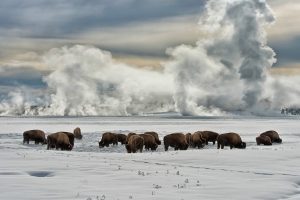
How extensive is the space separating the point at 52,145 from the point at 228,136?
50.1 ft

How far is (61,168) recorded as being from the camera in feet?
72.3

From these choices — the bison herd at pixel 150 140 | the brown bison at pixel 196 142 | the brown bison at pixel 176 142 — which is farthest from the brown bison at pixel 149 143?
the brown bison at pixel 196 142

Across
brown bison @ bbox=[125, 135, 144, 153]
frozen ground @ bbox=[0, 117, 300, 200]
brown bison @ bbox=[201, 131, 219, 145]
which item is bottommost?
frozen ground @ bbox=[0, 117, 300, 200]

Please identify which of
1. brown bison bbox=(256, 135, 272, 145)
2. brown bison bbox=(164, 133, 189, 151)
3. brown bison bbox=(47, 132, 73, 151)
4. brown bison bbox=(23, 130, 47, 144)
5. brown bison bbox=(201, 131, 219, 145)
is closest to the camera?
brown bison bbox=(47, 132, 73, 151)

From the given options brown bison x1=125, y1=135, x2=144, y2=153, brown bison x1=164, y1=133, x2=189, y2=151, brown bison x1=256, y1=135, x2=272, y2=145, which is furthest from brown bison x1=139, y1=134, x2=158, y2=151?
brown bison x1=256, y1=135, x2=272, y2=145

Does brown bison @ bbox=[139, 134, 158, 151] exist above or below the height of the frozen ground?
above

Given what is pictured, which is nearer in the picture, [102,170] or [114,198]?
[114,198]

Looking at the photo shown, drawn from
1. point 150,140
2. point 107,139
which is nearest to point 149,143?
point 150,140

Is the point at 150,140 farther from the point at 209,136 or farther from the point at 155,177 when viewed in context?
the point at 155,177

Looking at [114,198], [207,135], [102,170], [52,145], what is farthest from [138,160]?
[207,135]

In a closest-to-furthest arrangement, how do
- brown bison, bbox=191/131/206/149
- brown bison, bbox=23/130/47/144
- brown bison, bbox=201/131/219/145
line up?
brown bison, bbox=191/131/206/149
brown bison, bbox=23/130/47/144
brown bison, bbox=201/131/219/145

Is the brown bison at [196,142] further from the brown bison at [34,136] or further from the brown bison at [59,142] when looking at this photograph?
the brown bison at [34,136]

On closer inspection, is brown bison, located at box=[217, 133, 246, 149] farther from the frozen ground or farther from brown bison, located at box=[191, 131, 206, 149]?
the frozen ground

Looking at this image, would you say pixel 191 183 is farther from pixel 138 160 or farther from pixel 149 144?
pixel 149 144
